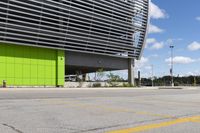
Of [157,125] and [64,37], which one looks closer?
[157,125]

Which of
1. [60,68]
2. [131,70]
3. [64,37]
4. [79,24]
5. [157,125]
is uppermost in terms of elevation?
[79,24]

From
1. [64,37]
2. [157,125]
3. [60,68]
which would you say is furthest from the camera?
[60,68]

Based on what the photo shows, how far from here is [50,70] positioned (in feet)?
202

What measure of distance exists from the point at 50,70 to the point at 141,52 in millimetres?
22554

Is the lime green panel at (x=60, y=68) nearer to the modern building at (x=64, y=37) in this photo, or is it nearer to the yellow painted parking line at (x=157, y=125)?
the modern building at (x=64, y=37)

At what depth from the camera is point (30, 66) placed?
5866cm

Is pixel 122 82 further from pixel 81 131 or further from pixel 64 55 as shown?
pixel 81 131

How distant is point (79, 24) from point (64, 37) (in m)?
4.16

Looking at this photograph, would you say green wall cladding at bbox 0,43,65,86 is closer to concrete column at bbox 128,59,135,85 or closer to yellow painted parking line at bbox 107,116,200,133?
concrete column at bbox 128,59,135,85

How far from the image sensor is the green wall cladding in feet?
181

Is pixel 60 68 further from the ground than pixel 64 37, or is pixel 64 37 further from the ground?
pixel 64 37

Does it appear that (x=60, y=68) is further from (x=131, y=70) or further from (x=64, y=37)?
(x=131, y=70)

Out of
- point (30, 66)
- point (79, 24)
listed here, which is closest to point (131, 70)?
point (79, 24)

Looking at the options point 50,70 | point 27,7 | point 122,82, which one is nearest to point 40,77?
point 50,70
